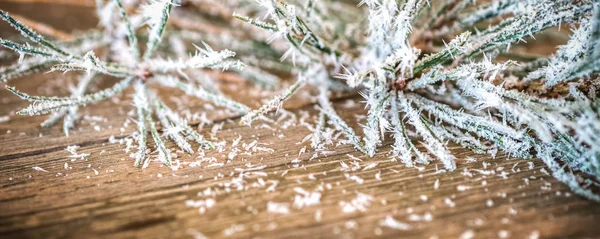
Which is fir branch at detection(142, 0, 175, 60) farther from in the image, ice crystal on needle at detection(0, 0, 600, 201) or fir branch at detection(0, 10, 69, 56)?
fir branch at detection(0, 10, 69, 56)

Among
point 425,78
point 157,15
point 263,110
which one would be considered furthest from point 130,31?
point 425,78

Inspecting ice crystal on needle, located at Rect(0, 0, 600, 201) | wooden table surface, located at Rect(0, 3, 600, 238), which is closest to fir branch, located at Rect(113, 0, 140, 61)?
ice crystal on needle, located at Rect(0, 0, 600, 201)

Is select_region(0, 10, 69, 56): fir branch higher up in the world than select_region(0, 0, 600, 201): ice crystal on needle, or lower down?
higher up

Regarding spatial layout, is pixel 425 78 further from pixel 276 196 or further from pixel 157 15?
pixel 157 15

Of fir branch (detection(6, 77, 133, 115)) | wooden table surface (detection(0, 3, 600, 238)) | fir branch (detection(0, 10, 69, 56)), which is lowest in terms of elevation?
wooden table surface (detection(0, 3, 600, 238))

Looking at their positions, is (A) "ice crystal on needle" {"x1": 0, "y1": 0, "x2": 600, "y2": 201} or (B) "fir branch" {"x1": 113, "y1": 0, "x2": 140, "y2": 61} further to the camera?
(B) "fir branch" {"x1": 113, "y1": 0, "x2": 140, "y2": 61}

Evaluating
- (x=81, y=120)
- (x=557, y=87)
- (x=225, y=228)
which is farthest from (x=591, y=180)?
(x=81, y=120)
